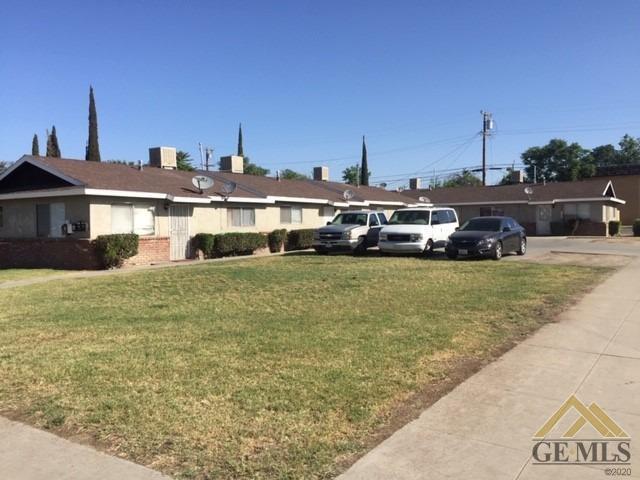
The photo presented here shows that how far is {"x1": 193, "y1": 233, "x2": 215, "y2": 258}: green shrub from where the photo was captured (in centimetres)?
2195

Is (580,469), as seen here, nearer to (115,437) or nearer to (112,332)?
(115,437)

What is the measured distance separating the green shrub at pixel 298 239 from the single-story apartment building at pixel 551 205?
17.0 m

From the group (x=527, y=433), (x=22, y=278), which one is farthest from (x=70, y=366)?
(x=22, y=278)

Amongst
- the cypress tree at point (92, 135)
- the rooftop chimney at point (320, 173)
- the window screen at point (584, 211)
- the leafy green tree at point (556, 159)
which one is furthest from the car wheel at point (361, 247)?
the leafy green tree at point (556, 159)

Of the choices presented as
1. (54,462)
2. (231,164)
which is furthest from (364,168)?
(54,462)

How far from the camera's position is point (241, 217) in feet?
81.8

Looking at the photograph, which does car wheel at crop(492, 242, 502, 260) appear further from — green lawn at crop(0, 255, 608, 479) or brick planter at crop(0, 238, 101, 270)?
brick planter at crop(0, 238, 101, 270)

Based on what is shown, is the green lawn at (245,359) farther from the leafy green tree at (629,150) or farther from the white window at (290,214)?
the leafy green tree at (629,150)

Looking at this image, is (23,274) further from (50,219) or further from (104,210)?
(50,219)

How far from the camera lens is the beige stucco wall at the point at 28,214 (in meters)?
18.8

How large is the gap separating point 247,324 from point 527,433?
4524 millimetres

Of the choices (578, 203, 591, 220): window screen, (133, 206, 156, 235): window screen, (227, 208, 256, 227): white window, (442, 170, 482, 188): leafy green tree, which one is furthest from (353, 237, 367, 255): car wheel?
(442, 170, 482, 188): leafy green tree

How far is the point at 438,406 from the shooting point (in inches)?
182

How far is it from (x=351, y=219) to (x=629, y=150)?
282 feet
